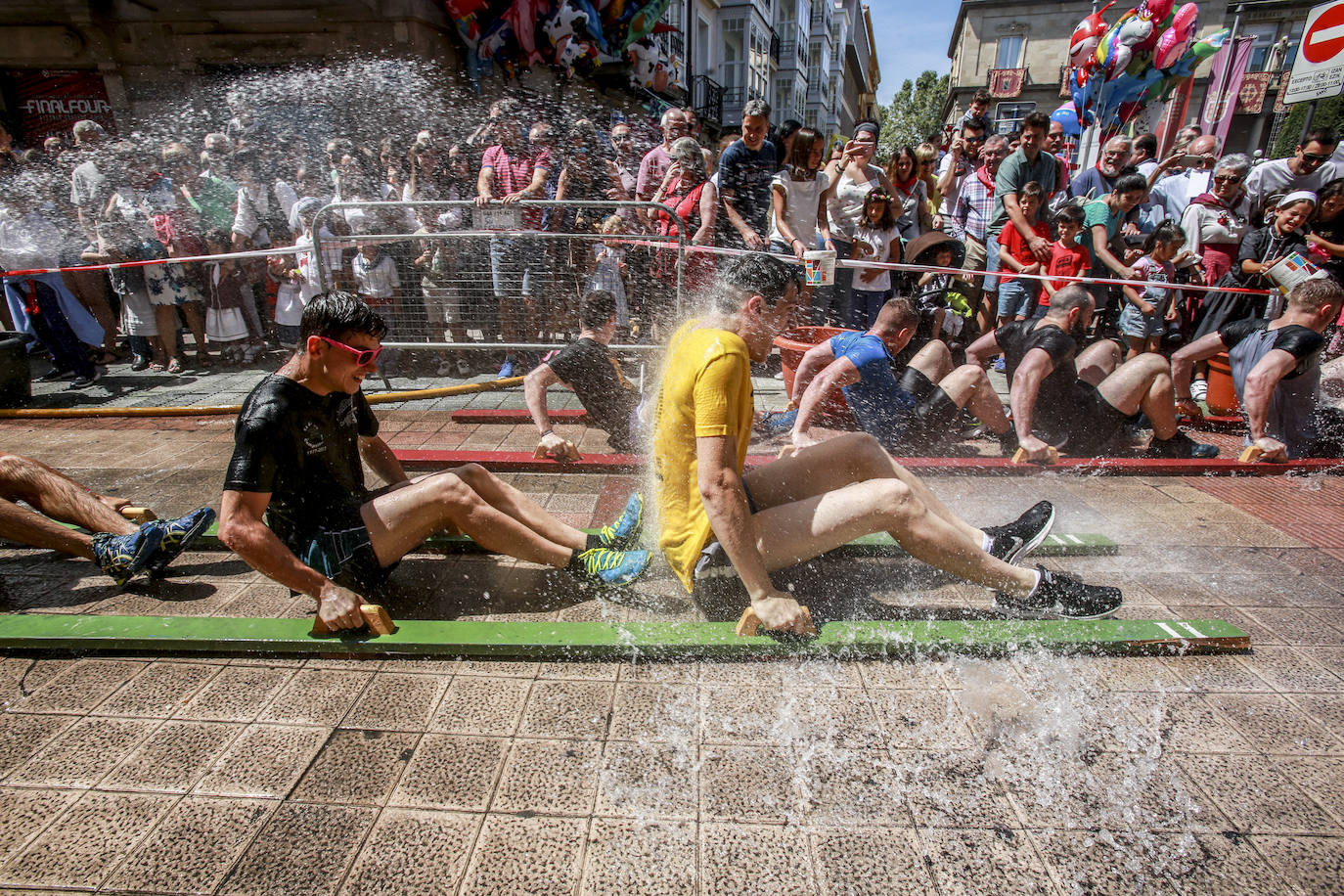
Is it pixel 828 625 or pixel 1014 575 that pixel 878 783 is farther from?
pixel 1014 575

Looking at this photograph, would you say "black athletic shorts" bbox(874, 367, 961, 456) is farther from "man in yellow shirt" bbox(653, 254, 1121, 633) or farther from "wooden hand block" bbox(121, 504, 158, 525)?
"wooden hand block" bbox(121, 504, 158, 525)

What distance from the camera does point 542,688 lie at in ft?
8.23

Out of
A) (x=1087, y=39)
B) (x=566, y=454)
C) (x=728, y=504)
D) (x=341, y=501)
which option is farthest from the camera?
(x=1087, y=39)

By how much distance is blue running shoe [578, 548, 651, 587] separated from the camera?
298 cm

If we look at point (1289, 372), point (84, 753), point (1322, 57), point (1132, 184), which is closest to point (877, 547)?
point (84, 753)

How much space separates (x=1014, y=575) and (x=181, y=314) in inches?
385

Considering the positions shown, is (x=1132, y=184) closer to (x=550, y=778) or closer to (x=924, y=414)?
(x=924, y=414)

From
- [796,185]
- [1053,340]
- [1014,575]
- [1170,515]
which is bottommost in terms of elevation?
[1170,515]

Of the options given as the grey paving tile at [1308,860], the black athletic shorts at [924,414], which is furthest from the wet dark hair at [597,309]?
the grey paving tile at [1308,860]

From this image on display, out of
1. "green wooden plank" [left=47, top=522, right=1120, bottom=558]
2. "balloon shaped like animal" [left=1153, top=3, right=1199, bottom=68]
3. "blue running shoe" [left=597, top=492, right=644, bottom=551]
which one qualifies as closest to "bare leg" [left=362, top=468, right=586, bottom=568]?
"blue running shoe" [left=597, top=492, right=644, bottom=551]

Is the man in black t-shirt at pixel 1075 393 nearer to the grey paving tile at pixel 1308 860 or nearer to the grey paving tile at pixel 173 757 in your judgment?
the grey paving tile at pixel 1308 860

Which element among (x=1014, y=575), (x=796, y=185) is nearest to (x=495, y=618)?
(x=1014, y=575)

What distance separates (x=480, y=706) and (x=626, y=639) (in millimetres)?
578

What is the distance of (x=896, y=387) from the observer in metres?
4.58
